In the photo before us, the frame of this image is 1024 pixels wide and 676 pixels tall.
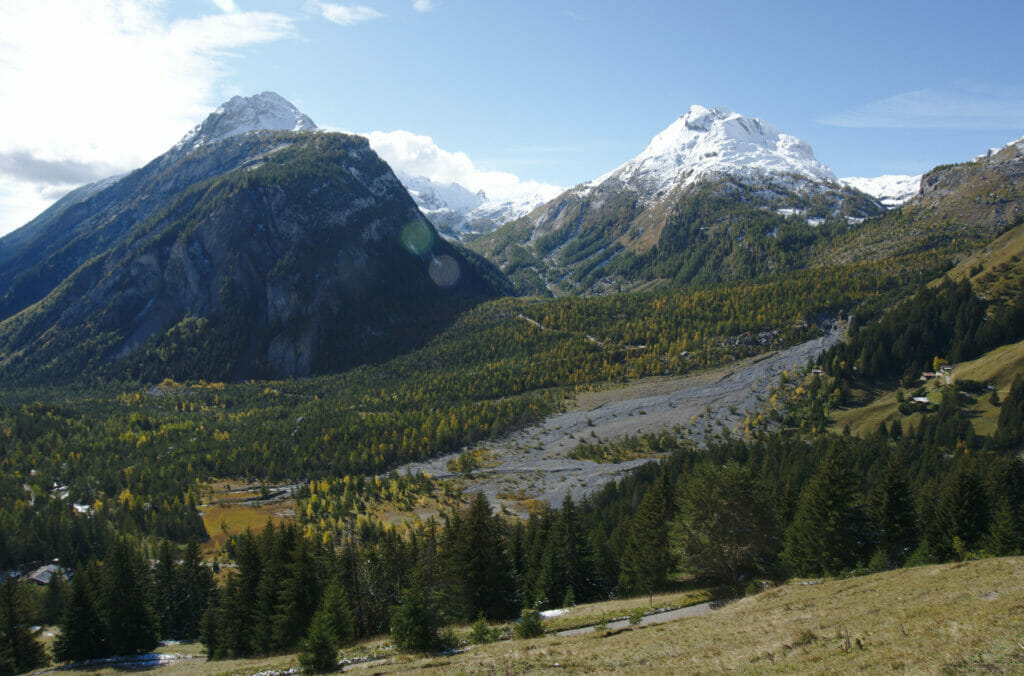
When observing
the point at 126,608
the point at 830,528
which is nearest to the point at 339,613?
the point at 126,608

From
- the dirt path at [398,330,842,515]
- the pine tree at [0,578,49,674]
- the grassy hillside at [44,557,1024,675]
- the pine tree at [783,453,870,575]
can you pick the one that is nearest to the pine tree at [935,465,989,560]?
the pine tree at [783,453,870,575]

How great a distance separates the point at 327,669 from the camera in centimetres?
3441

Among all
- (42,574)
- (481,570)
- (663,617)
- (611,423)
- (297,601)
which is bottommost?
(42,574)

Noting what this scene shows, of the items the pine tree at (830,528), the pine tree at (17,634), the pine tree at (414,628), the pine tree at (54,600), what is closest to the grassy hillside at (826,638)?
the pine tree at (414,628)

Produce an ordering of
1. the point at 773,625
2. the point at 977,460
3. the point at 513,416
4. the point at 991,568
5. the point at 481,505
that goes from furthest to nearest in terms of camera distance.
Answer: the point at 513,416
the point at 977,460
the point at 481,505
the point at 991,568
the point at 773,625

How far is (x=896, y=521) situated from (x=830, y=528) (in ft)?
30.5

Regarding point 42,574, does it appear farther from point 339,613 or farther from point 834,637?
point 834,637

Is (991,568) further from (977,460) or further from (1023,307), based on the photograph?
(1023,307)

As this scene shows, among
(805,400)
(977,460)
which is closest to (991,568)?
(977,460)

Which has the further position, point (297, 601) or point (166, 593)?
point (166, 593)

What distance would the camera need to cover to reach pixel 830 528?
153 ft

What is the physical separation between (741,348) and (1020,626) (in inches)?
7349

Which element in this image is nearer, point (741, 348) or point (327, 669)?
point (327, 669)

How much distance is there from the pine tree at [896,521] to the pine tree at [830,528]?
2.64 metres
